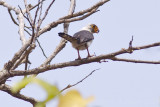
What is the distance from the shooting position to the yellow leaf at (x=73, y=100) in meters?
0.39

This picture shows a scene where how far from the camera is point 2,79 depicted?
3.25 m

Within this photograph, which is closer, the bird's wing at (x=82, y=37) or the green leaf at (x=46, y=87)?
the green leaf at (x=46, y=87)

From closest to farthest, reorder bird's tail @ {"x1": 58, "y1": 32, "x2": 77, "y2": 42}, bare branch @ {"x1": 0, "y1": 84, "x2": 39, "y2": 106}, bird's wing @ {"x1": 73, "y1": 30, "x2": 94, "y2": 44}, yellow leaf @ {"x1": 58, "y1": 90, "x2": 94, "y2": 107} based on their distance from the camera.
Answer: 1. yellow leaf @ {"x1": 58, "y1": 90, "x2": 94, "y2": 107}
2. bare branch @ {"x1": 0, "y1": 84, "x2": 39, "y2": 106}
3. bird's tail @ {"x1": 58, "y1": 32, "x2": 77, "y2": 42}
4. bird's wing @ {"x1": 73, "y1": 30, "x2": 94, "y2": 44}

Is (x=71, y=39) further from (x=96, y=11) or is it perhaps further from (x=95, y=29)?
(x=95, y=29)

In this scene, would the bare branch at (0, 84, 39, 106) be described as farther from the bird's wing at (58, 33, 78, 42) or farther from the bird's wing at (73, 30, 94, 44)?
the bird's wing at (73, 30, 94, 44)

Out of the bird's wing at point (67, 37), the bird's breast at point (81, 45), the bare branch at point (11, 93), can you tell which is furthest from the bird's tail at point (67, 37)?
the bare branch at point (11, 93)

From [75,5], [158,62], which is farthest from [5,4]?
[158,62]

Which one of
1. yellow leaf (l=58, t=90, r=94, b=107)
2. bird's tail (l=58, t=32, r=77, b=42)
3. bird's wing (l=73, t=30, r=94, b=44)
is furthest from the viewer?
bird's wing (l=73, t=30, r=94, b=44)

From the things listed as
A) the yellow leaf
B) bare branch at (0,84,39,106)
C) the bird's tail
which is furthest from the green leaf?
the bird's tail

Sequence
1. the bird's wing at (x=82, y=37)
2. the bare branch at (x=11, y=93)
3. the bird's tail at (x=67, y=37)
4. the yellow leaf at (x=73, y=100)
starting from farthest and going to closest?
1. the bird's wing at (x=82, y=37)
2. the bird's tail at (x=67, y=37)
3. the bare branch at (x=11, y=93)
4. the yellow leaf at (x=73, y=100)

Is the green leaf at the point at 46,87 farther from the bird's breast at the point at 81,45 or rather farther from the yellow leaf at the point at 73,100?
the bird's breast at the point at 81,45

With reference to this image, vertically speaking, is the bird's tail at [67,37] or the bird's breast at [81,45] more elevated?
the bird's tail at [67,37]

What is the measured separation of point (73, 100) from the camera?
1.28 ft

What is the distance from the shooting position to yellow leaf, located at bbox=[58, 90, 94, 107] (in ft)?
1.29
